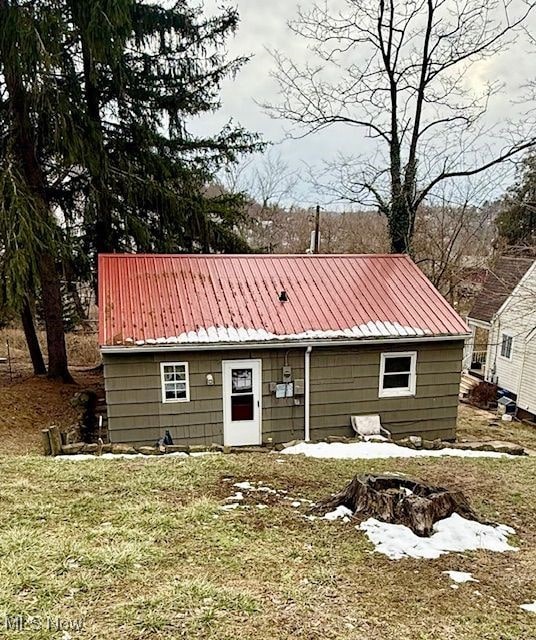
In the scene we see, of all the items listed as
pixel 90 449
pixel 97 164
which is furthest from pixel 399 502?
pixel 97 164

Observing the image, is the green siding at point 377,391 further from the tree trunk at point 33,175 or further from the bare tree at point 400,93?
the tree trunk at point 33,175

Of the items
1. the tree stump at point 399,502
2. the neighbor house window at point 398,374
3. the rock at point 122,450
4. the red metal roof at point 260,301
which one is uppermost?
the red metal roof at point 260,301

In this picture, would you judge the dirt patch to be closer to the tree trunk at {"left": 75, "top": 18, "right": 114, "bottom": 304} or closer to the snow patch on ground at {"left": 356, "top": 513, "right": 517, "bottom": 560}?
the tree trunk at {"left": 75, "top": 18, "right": 114, "bottom": 304}

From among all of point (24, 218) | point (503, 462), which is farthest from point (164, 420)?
point (503, 462)

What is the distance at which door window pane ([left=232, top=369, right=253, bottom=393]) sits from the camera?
8.62 meters

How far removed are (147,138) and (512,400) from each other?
44.1 ft

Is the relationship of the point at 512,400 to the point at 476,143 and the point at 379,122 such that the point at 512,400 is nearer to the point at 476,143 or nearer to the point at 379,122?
the point at 476,143

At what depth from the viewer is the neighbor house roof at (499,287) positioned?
1745 cm

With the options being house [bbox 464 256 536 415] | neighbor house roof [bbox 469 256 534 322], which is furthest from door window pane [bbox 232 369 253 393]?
neighbor house roof [bbox 469 256 534 322]

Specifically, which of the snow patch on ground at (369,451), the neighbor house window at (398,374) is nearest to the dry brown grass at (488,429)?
the neighbor house window at (398,374)

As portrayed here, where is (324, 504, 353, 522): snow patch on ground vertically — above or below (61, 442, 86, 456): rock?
above

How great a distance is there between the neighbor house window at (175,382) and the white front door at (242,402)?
2.19 ft

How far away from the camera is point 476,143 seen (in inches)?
566

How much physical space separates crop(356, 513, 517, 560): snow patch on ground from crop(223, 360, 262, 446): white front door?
16.1 feet
